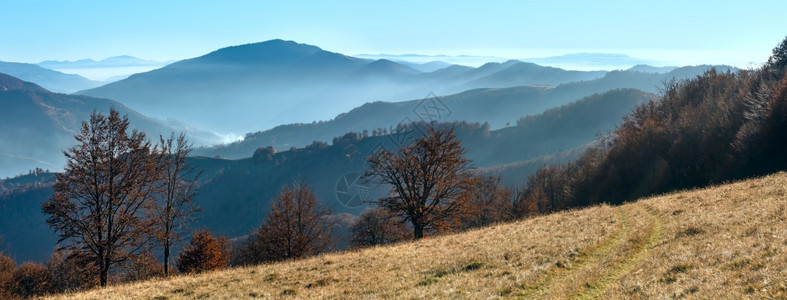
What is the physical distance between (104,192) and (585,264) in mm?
26659

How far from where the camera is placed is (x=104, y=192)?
26.6m

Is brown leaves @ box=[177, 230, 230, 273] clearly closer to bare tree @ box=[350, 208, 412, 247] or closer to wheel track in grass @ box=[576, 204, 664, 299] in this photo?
wheel track in grass @ box=[576, 204, 664, 299]

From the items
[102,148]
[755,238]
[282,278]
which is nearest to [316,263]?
[282,278]

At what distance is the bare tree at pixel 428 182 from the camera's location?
39.2 m

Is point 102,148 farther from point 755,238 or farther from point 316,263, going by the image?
point 755,238

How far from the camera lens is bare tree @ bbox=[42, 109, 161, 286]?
84.8 feet

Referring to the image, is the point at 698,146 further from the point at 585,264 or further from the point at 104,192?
the point at 104,192

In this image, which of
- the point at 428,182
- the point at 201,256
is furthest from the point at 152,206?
the point at 428,182

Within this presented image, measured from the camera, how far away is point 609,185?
63.8m

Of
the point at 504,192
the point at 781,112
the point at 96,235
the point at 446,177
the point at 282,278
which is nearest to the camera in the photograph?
the point at 282,278

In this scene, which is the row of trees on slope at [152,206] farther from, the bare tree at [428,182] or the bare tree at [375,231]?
the bare tree at [375,231]

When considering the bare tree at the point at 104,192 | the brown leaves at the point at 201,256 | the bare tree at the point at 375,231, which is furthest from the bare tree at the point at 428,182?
the bare tree at the point at 375,231

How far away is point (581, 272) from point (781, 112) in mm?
47234

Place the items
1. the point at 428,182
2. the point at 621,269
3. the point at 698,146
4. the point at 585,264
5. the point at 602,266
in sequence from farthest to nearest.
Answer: the point at 698,146 → the point at 428,182 → the point at 585,264 → the point at 602,266 → the point at 621,269
